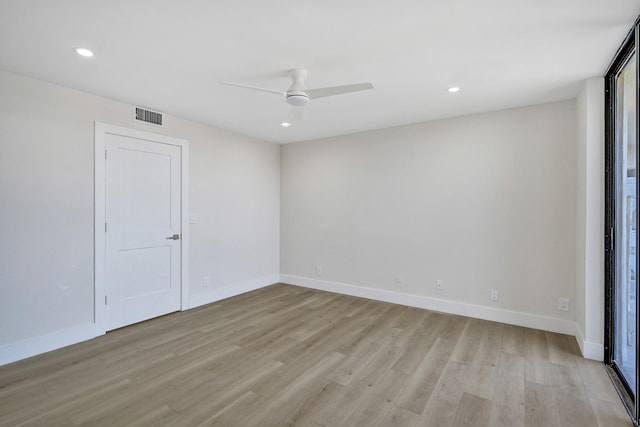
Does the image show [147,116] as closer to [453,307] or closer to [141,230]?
[141,230]

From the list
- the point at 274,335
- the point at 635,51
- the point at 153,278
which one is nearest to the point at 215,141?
the point at 153,278

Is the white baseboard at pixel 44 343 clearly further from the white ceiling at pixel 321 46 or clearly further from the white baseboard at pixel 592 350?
the white baseboard at pixel 592 350

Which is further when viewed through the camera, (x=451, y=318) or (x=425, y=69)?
(x=451, y=318)

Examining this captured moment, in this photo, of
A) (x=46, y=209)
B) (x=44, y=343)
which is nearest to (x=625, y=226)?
(x=46, y=209)

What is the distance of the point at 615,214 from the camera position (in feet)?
8.16

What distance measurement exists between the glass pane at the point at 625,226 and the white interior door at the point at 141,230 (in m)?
4.56

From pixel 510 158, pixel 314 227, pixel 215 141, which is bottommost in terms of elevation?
pixel 314 227

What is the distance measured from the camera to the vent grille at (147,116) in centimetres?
347

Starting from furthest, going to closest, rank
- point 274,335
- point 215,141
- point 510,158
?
1. point 215,141
2. point 510,158
3. point 274,335

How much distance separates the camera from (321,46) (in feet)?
7.10

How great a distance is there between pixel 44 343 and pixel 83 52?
2615 mm

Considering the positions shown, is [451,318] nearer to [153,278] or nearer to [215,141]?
[153,278]

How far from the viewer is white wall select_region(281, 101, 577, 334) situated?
3291 mm

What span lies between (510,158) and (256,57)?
3.03 meters
